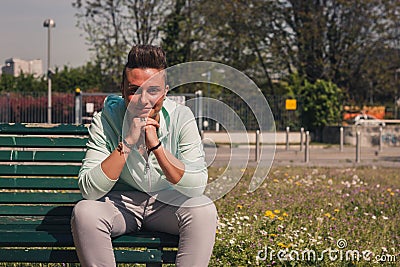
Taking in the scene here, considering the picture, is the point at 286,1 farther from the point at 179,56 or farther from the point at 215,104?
the point at 215,104

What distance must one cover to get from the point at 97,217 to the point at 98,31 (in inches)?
1246

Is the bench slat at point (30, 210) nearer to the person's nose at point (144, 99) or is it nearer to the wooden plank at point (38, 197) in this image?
the wooden plank at point (38, 197)

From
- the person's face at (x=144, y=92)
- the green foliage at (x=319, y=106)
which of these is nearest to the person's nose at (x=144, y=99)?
the person's face at (x=144, y=92)

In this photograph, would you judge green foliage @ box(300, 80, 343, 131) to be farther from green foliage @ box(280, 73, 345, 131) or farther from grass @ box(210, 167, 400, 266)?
grass @ box(210, 167, 400, 266)

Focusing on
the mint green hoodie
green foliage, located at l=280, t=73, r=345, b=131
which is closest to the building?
green foliage, located at l=280, t=73, r=345, b=131

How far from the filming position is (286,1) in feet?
120

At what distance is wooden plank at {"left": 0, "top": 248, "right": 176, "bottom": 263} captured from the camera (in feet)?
13.4

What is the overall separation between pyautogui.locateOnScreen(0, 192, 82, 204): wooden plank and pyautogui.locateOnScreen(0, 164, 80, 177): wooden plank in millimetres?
124

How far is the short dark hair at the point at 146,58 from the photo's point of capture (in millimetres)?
4035

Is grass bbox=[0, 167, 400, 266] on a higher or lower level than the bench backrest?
lower

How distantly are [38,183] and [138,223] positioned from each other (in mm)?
889

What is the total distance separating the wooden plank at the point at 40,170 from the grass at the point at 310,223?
116 cm

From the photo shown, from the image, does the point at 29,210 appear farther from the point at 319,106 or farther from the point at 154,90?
the point at 319,106

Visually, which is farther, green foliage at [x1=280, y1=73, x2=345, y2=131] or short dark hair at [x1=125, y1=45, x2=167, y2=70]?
green foliage at [x1=280, y1=73, x2=345, y2=131]
